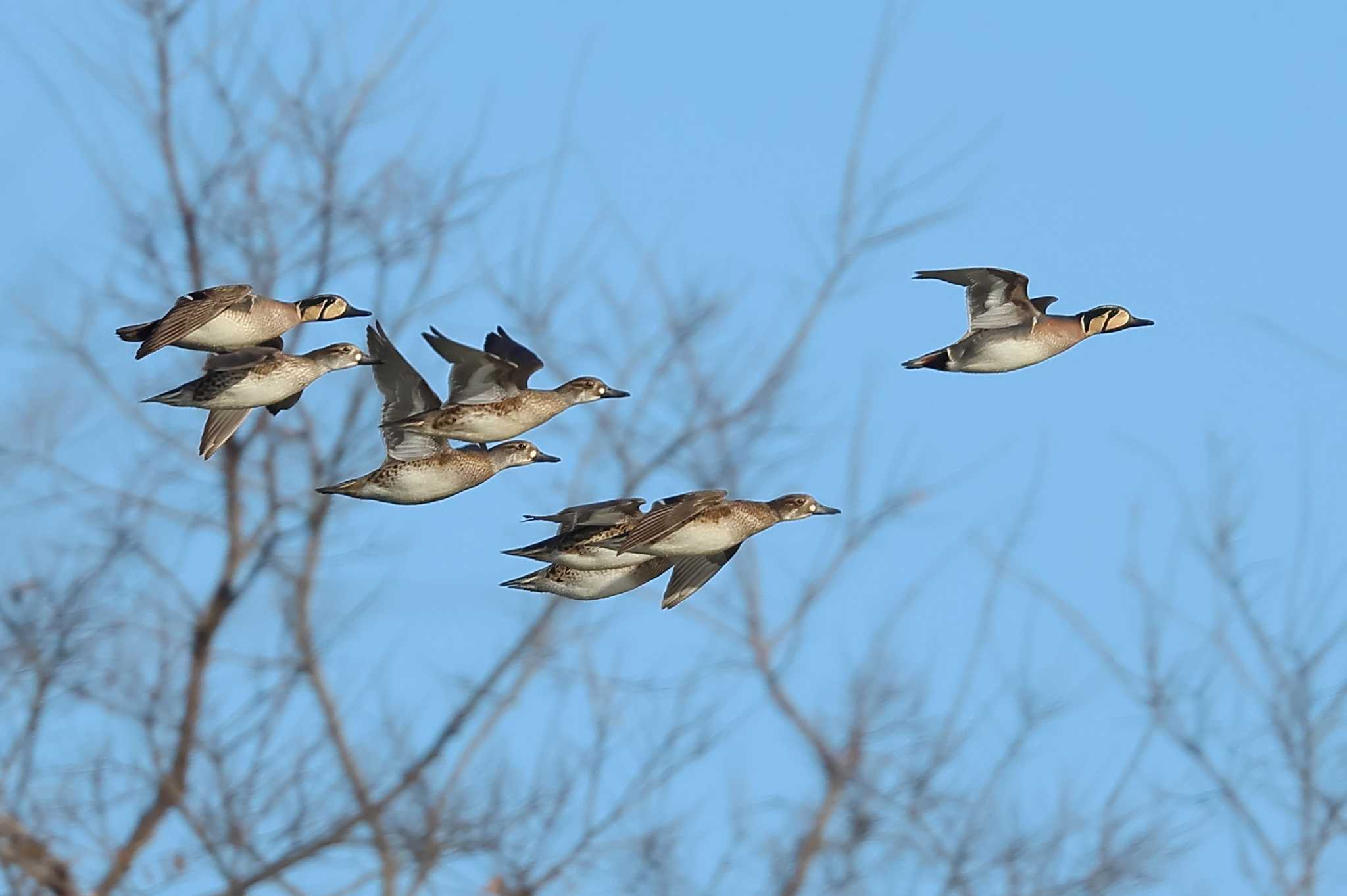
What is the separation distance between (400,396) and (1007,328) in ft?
9.89

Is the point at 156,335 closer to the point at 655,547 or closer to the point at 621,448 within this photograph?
the point at 655,547

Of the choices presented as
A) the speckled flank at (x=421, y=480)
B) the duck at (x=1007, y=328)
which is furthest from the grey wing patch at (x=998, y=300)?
the speckled flank at (x=421, y=480)

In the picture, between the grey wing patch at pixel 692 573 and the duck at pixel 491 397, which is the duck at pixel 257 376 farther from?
the grey wing patch at pixel 692 573

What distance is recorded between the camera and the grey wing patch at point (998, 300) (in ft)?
36.4

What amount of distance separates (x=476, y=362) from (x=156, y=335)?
1781mm

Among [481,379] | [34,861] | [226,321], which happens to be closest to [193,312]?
[226,321]

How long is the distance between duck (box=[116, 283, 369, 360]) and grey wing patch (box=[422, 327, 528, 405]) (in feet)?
1.90

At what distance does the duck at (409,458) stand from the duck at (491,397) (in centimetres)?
10

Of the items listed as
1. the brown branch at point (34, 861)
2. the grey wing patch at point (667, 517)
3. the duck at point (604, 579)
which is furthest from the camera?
the brown branch at point (34, 861)

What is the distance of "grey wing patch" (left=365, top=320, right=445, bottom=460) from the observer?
1131cm

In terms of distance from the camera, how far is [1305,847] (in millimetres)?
15242

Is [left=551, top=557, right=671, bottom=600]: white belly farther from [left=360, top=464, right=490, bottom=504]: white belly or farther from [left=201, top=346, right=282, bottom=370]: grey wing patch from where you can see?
[left=201, top=346, right=282, bottom=370]: grey wing patch

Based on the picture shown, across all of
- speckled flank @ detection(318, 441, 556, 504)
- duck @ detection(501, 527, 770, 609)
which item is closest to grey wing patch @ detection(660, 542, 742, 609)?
duck @ detection(501, 527, 770, 609)

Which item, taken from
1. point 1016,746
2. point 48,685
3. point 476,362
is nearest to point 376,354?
point 476,362
